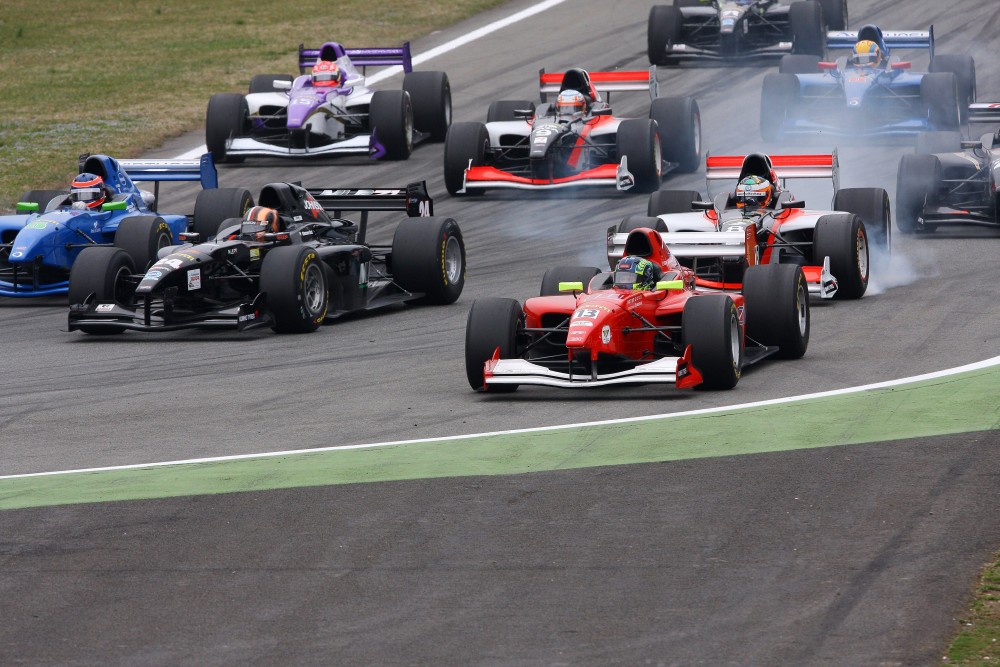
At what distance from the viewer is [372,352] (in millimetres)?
16922

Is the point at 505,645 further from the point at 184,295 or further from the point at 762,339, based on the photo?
the point at 184,295

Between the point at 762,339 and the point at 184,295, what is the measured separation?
6566 millimetres

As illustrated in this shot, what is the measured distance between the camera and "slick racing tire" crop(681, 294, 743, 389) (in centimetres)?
1356

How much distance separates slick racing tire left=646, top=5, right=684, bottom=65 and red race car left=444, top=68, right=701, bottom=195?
8004 millimetres

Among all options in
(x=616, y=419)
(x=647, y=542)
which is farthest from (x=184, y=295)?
(x=647, y=542)

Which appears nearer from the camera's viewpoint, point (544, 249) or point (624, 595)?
point (624, 595)

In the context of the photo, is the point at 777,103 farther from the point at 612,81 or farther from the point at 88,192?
the point at 88,192

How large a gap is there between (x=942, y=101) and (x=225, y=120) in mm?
12319

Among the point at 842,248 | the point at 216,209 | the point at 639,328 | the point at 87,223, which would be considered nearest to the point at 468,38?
the point at 216,209

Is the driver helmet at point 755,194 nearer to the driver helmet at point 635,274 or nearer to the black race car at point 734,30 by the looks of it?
the driver helmet at point 635,274

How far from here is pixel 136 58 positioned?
41.2 meters

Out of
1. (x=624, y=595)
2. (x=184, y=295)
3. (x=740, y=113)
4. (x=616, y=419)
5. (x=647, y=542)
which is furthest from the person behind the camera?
(x=740, y=113)

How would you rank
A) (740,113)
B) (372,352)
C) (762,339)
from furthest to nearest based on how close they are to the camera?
1. (740,113)
2. (372,352)
3. (762,339)

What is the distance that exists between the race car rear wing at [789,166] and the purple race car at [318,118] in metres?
9.95
